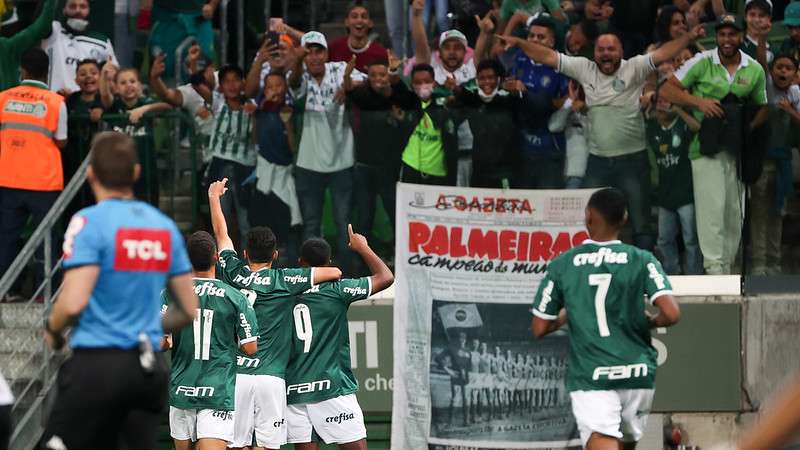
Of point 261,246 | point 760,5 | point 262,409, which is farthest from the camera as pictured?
point 760,5

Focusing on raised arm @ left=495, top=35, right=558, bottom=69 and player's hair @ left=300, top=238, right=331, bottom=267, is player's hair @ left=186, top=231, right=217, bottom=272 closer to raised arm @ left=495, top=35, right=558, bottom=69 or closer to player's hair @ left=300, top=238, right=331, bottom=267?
player's hair @ left=300, top=238, right=331, bottom=267

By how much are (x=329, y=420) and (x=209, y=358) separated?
4.29 ft

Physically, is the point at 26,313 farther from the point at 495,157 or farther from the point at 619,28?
the point at 619,28

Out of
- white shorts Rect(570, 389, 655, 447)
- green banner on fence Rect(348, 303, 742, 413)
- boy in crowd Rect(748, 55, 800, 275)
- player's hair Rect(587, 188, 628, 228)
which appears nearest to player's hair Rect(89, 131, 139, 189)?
player's hair Rect(587, 188, 628, 228)

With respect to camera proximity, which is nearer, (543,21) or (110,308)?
(110,308)

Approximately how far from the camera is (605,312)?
952cm

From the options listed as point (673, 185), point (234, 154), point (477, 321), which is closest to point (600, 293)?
point (477, 321)

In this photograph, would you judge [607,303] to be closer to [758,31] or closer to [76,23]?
[758,31]

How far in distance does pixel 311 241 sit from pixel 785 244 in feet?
14.3

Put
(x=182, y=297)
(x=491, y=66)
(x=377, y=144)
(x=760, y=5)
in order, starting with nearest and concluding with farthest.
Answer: (x=182, y=297) < (x=377, y=144) < (x=491, y=66) < (x=760, y=5)

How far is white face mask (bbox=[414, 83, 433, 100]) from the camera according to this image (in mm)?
14078

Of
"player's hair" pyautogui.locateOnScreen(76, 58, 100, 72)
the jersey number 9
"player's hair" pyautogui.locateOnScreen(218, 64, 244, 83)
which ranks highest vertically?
"player's hair" pyautogui.locateOnScreen(76, 58, 100, 72)

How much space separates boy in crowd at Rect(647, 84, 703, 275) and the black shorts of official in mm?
6928

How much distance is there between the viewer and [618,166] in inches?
531
